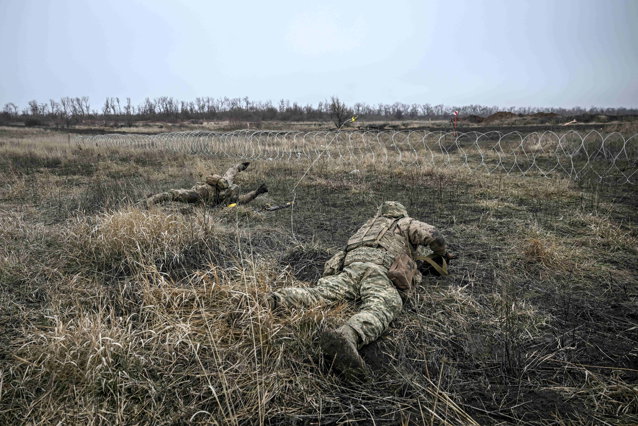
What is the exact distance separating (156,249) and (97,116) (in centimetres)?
6826

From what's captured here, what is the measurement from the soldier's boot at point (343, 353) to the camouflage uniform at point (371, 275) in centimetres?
22

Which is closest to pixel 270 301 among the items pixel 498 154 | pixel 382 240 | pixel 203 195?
pixel 382 240

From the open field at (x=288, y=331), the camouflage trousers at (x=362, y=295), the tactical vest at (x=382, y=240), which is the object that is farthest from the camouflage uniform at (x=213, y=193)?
the camouflage trousers at (x=362, y=295)

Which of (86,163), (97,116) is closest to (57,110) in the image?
(97,116)

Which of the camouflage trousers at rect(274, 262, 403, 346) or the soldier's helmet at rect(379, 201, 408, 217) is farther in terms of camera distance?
the soldier's helmet at rect(379, 201, 408, 217)

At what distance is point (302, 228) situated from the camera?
18.0 feet

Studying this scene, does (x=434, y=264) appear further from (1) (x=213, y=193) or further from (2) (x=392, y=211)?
(1) (x=213, y=193)

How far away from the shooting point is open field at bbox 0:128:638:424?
2.00 m

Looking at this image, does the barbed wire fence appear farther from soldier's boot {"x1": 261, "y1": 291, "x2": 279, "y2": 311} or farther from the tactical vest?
soldier's boot {"x1": 261, "y1": 291, "x2": 279, "y2": 311}

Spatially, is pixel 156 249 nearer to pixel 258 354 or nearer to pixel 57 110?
pixel 258 354

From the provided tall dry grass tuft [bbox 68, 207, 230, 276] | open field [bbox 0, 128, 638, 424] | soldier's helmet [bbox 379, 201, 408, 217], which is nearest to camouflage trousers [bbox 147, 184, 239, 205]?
open field [bbox 0, 128, 638, 424]

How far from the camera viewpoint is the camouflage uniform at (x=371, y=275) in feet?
8.51

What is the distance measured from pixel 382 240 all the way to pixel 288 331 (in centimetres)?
130

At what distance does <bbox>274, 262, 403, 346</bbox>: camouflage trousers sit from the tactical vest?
186mm
